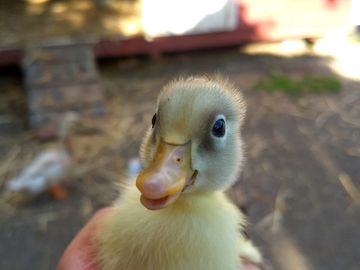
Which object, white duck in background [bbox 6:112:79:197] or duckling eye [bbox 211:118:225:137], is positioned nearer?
duckling eye [bbox 211:118:225:137]

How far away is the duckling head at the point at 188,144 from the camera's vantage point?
87cm

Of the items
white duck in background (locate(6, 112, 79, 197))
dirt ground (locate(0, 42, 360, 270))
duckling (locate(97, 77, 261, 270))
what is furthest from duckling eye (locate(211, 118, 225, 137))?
white duck in background (locate(6, 112, 79, 197))

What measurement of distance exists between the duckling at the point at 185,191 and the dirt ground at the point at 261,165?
1.03 meters

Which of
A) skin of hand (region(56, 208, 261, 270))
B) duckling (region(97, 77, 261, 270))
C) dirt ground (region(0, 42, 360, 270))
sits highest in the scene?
duckling (region(97, 77, 261, 270))

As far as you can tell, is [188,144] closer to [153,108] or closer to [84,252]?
[84,252]

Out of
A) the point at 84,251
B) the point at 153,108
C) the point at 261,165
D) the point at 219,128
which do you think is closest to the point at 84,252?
the point at 84,251

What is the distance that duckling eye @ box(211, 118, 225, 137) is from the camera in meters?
0.95

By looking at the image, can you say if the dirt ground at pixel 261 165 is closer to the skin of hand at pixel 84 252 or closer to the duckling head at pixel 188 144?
the skin of hand at pixel 84 252

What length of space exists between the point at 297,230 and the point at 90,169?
112 centimetres

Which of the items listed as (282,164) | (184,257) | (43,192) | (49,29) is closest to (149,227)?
(184,257)

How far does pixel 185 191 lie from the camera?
3.18 feet

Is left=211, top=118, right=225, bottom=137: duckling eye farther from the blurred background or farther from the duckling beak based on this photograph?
the blurred background

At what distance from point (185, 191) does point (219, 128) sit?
0.15 meters

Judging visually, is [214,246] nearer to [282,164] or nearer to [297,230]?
[297,230]
